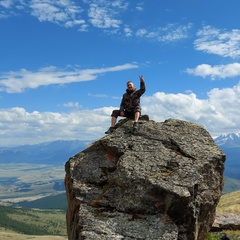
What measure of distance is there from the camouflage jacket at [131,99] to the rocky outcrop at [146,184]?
97.5 inches

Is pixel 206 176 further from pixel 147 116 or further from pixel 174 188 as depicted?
pixel 147 116

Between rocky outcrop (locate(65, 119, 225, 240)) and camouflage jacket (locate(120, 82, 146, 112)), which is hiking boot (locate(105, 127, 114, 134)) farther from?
camouflage jacket (locate(120, 82, 146, 112))

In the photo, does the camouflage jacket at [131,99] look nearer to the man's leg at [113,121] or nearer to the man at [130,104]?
the man at [130,104]

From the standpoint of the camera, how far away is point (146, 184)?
21391 mm

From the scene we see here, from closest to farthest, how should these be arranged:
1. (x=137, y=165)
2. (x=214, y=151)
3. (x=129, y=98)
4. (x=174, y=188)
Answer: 1. (x=174, y=188)
2. (x=137, y=165)
3. (x=214, y=151)
4. (x=129, y=98)

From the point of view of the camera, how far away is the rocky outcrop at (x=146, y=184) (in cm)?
2014

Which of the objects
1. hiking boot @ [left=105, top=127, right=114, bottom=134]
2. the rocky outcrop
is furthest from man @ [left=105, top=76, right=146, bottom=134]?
the rocky outcrop

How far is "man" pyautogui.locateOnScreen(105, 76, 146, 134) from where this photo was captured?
28672 millimetres

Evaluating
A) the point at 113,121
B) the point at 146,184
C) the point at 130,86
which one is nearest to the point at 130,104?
the point at 130,86

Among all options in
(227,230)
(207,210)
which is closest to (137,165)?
(207,210)

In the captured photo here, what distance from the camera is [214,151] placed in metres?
24.9

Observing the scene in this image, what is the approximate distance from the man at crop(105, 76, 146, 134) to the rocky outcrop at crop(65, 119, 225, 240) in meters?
2.14

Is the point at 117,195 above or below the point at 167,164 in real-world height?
below

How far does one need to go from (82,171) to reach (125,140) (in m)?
4.16
